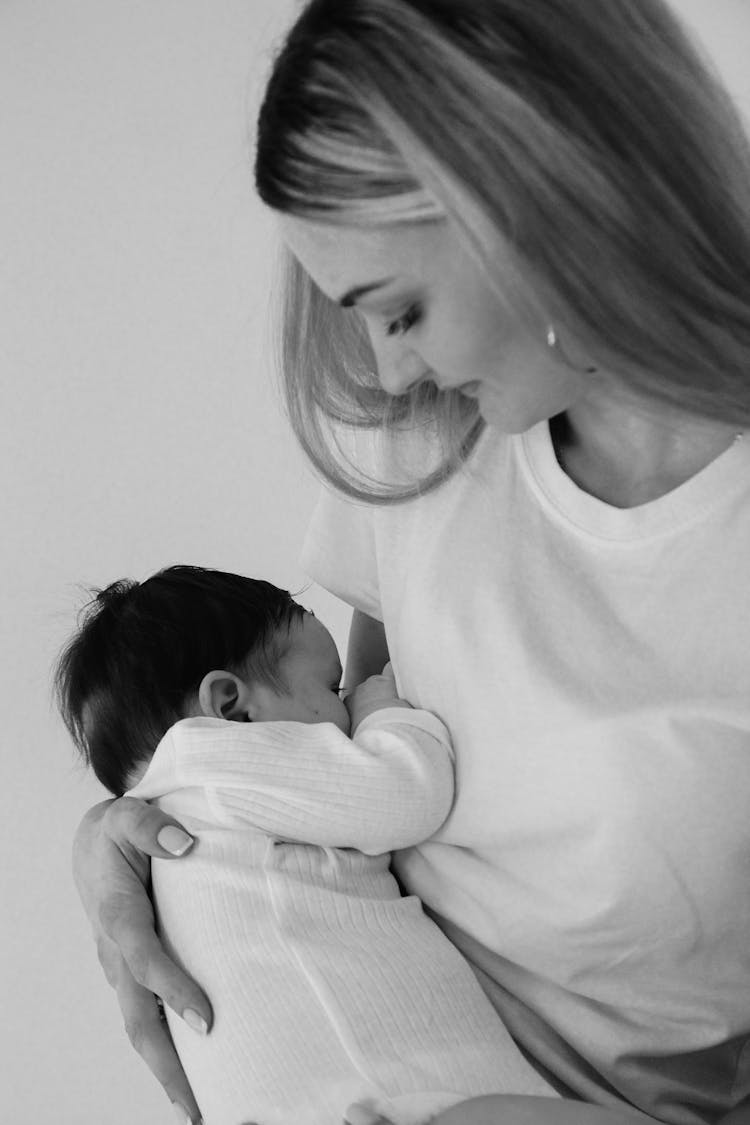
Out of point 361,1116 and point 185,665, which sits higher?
point 185,665

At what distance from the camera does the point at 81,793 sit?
218 cm

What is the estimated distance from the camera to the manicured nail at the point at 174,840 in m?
1.33

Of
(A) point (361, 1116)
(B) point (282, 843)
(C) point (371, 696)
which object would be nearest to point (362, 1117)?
(A) point (361, 1116)

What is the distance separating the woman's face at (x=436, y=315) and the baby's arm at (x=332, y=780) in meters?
0.32

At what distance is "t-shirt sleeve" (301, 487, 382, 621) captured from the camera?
4.90 feet

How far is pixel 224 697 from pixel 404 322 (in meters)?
0.53

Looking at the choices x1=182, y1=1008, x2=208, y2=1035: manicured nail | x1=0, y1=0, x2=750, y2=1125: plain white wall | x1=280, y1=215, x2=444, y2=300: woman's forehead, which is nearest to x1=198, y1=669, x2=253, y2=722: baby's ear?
x1=182, y1=1008, x2=208, y2=1035: manicured nail

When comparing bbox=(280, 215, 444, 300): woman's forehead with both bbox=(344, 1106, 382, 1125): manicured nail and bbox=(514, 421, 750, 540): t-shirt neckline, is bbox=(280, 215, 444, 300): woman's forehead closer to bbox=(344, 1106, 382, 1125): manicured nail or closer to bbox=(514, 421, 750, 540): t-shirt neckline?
bbox=(514, 421, 750, 540): t-shirt neckline

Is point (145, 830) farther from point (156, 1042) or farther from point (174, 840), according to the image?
point (156, 1042)

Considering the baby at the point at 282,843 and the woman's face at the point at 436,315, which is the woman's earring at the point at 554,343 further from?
the baby at the point at 282,843

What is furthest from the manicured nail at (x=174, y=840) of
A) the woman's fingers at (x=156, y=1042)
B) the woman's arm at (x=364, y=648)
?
the woman's arm at (x=364, y=648)

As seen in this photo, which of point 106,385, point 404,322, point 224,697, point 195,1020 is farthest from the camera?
point 106,385

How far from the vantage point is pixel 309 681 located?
1544mm

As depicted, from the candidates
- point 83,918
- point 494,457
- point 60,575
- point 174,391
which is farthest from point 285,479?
point 494,457
